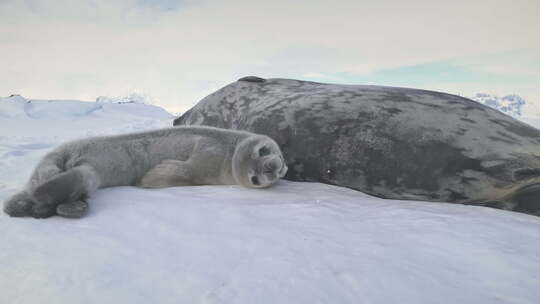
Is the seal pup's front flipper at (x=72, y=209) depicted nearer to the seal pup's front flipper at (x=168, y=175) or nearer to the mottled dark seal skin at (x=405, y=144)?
the seal pup's front flipper at (x=168, y=175)

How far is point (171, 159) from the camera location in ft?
8.55

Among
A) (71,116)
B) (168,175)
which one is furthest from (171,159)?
(71,116)

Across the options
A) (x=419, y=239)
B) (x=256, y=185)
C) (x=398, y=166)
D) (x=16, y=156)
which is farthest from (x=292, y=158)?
(x=16, y=156)

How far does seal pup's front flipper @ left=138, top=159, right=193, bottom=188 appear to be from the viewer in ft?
7.84

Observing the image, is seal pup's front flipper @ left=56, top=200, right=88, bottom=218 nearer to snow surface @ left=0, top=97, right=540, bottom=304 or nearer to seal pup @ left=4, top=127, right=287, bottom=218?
snow surface @ left=0, top=97, right=540, bottom=304

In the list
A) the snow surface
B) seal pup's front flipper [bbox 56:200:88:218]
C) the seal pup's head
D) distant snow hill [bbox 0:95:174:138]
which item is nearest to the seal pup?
the seal pup's head

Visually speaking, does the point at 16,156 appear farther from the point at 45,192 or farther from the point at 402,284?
the point at 402,284

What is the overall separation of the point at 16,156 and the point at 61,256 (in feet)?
16.8

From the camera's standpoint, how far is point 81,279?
102 centimetres

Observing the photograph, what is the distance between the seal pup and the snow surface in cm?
43

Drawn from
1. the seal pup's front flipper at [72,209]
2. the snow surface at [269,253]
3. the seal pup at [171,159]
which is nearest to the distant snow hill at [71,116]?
the seal pup at [171,159]

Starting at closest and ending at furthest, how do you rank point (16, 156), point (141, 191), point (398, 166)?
point (141, 191) < point (398, 166) < point (16, 156)

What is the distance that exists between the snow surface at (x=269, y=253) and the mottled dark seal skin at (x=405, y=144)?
369 millimetres

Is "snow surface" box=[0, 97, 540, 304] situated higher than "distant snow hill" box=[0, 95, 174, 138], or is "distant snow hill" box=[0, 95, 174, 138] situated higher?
"snow surface" box=[0, 97, 540, 304]
